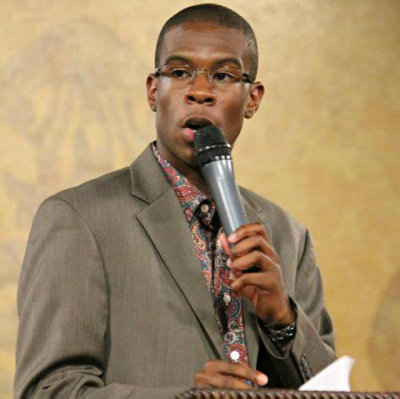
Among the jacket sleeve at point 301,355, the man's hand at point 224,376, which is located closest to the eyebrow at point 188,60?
the jacket sleeve at point 301,355

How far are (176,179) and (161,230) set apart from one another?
175 mm

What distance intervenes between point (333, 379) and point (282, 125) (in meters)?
1.86

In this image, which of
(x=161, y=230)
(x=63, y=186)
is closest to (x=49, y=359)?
(x=161, y=230)

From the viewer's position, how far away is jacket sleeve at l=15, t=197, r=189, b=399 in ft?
5.93

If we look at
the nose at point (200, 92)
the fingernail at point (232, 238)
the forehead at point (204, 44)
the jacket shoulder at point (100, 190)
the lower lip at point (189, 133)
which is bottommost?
the fingernail at point (232, 238)

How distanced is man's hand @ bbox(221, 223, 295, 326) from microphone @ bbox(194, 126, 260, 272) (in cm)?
→ 2

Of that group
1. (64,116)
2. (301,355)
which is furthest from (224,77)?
(64,116)

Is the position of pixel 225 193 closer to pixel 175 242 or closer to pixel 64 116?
pixel 175 242

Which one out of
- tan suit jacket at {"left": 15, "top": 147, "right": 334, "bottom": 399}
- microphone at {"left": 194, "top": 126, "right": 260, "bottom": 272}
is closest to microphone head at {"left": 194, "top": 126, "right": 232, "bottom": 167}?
microphone at {"left": 194, "top": 126, "right": 260, "bottom": 272}

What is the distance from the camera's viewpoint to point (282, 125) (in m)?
3.27

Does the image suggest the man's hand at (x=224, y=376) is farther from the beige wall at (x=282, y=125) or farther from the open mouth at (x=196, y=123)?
the beige wall at (x=282, y=125)

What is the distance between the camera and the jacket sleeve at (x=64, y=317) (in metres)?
1.81

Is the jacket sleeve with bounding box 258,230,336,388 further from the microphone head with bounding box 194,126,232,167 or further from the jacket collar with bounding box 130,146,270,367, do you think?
the microphone head with bounding box 194,126,232,167

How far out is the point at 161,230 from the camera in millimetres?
2102
